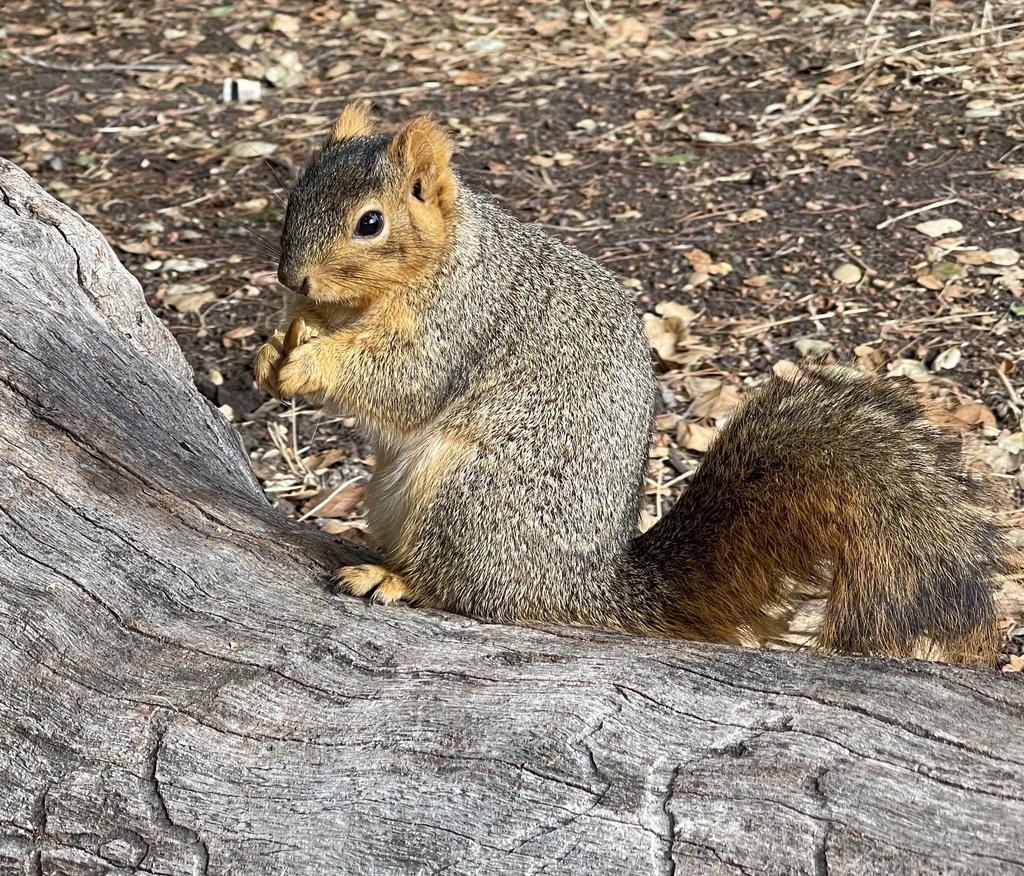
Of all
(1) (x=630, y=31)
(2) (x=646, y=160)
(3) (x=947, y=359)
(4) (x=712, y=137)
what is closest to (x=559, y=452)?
(3) (x=947, y=359)

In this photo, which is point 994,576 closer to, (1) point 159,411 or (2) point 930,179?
(1) point 159,411

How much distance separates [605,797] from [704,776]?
0.13m

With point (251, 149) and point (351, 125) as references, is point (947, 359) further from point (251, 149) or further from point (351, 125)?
point (251, 149)

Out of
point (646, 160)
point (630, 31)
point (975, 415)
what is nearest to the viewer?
point (975, 415)

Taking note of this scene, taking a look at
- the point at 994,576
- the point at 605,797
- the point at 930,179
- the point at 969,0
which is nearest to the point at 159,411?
the point at 605,797

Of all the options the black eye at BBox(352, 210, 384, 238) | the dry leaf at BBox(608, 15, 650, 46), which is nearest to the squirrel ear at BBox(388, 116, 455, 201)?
the black eye at BBox(352, 210, 384, 238)

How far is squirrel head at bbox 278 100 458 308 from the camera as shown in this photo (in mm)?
2361

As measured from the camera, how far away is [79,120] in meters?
5.50

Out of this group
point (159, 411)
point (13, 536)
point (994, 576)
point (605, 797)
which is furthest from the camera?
point (159, 411)

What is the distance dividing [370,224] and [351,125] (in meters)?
0.46

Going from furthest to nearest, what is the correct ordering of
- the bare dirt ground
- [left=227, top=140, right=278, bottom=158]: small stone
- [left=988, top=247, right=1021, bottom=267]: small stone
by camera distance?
1. [left=227, top=140, right=278, bottom=158]: small stone
2. [left=988, top=247, right=1021, bottom=267]: small stone
3. the bare dirt ground

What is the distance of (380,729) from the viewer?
69.2 inches

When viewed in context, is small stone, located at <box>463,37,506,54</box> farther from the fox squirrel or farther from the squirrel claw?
the squirrel claw

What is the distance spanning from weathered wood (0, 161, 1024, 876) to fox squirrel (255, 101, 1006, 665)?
17 cm
